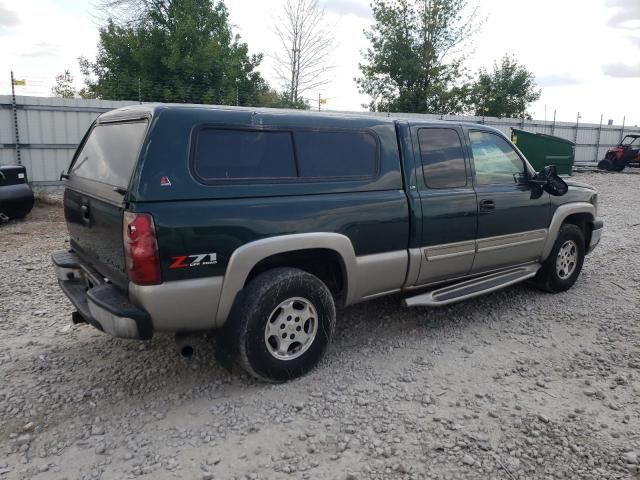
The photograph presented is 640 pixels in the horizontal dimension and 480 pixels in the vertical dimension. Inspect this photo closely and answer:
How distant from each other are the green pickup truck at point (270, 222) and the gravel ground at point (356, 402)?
38cm

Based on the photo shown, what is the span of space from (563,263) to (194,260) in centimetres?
422

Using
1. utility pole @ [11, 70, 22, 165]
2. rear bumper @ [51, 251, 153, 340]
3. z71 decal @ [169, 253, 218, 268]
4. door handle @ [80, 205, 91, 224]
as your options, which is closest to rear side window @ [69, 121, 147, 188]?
door handle @ [80, 205, 91, 224]

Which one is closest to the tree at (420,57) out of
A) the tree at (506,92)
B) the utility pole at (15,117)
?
the tree at (506,92)

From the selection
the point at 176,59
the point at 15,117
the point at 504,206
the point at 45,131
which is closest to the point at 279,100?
the point at 176,59

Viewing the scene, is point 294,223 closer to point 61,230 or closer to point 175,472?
point 175,472

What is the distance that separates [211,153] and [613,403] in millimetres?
3074

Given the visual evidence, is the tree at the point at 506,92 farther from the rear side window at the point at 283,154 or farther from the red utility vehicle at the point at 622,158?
the rear side window at the point at 283,154

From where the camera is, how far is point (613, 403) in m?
3.43

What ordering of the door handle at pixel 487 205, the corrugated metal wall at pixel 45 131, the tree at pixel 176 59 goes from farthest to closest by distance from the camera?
the tree at pixel 176 59
the corrugated metal wall at pixel 45 131
the door handle at pixel 487 205

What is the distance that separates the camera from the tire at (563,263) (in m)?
5.45

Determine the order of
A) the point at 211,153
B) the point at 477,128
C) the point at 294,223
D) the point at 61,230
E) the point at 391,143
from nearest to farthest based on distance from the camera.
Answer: the point at 211,153 < the point at 294,223 < the point at 391,143 < the point at 477,128 < the point at 61,230

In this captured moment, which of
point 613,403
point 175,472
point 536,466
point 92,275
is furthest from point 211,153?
point 613,403

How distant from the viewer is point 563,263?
221 inches

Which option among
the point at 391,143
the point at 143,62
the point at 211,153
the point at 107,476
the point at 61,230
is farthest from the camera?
the point at 143,62
